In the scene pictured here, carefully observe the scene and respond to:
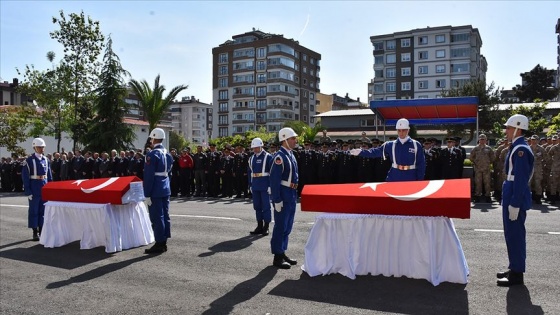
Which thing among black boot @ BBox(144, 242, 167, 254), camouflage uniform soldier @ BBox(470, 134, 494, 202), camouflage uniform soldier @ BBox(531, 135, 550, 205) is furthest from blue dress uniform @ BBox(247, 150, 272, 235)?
camouflage uniform soldier @ BBox(531, 135, 550, 205)

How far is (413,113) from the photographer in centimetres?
1866

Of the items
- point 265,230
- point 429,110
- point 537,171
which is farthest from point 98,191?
point 429,110

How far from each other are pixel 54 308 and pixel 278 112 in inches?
3518

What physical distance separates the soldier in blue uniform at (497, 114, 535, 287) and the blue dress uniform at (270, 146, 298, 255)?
301 centimetres

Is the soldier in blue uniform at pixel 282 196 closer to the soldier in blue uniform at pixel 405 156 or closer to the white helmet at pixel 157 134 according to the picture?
the soldier in blue uniform at pixel 405 156

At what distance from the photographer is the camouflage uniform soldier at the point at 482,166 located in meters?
14.4

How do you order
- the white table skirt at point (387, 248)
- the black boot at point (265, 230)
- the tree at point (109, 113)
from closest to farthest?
the white table skirt at point (387, 248) < the black boot at point (265, 230) < the tree at point (109, 113)

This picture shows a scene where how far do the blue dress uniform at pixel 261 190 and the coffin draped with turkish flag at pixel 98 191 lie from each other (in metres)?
2.47

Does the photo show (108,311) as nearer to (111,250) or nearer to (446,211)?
(111,250)

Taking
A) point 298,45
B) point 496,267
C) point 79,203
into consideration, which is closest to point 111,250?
point 79,203

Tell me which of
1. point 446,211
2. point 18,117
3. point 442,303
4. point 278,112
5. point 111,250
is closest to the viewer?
point 442,303

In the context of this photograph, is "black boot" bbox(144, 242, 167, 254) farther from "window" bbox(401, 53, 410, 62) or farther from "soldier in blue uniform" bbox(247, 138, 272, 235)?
"window" bbox(401, 53, 410, 62)

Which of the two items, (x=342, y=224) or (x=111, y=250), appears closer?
(x=342, y=224)

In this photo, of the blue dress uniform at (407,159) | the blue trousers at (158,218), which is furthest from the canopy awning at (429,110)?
the blue trousers at (158,218)
